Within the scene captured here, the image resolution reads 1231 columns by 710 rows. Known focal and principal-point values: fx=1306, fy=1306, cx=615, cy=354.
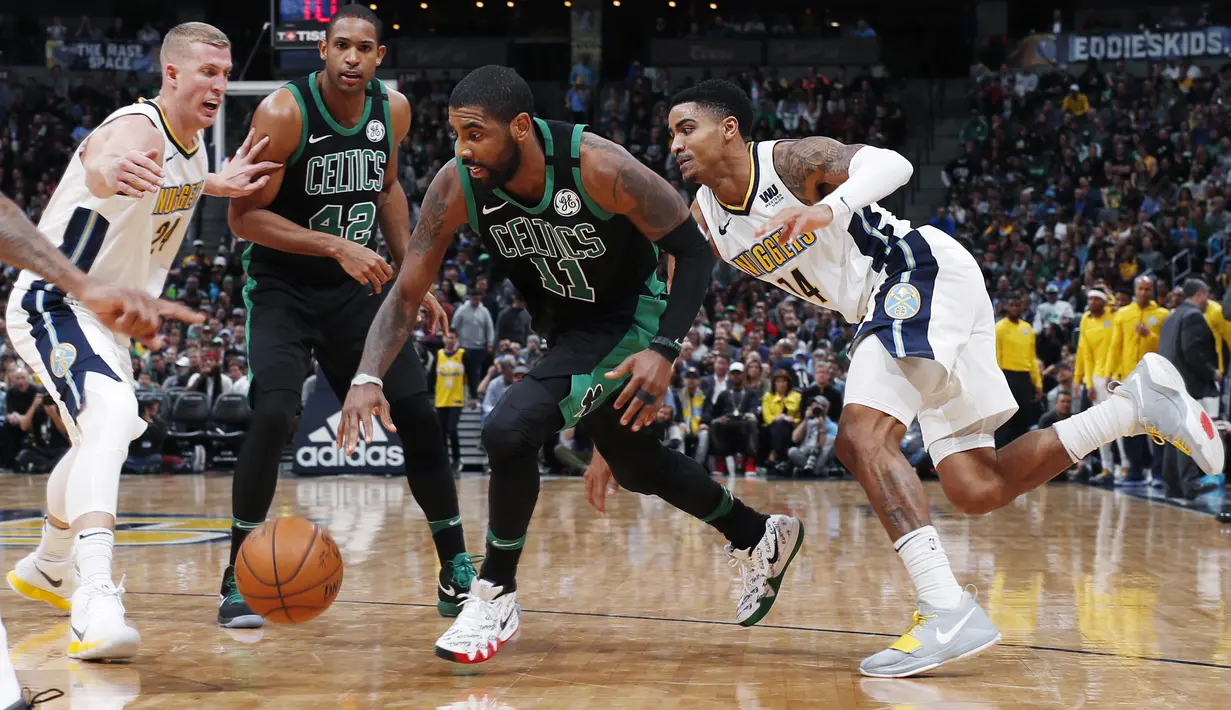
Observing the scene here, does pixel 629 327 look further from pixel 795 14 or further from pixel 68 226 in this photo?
pixel 795 14

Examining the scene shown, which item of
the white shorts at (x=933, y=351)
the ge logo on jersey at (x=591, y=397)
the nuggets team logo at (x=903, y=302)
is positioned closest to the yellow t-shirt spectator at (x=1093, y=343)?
the white shorts at (x=933, y=351)

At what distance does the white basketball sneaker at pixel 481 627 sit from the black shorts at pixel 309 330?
105 centimetres

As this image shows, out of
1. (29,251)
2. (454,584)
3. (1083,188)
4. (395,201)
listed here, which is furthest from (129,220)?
(1083,188)

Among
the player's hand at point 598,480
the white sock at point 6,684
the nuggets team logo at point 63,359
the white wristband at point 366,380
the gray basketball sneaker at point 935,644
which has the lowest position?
the gray basketball sneaker at point 935,644

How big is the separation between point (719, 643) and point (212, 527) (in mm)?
4679

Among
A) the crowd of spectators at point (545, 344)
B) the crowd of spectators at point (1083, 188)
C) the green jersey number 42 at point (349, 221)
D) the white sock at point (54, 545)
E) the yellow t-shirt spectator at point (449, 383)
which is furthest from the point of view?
the crowd of spectators at point (1083, 188)

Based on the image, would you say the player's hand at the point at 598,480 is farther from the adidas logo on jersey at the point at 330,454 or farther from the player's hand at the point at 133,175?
the adidas logo on jersey at the point at 330,454

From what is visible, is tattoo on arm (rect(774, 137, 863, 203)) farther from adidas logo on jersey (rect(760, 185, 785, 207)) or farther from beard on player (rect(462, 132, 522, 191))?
beard on player (rect(462, 132, 522, 191))

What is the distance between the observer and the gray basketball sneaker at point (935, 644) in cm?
381

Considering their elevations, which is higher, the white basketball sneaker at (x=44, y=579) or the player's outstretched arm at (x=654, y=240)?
the player's outstretched arm at (x=654, y=240)

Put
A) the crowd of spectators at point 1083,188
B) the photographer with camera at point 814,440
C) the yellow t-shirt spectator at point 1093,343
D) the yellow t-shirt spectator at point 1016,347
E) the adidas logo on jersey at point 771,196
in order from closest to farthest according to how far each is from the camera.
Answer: the adidas logo on jersey at point 771,196
the yellow t-shirt spectator at point 1093,343
the yellow t-shirt spectator at point 1016,347
the photographer with camera at point 814,440
the crowd of spectators at point 1083,188

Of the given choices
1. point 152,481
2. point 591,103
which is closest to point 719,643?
point 152,481

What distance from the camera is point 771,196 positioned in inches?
180

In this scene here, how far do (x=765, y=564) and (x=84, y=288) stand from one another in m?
2.53
